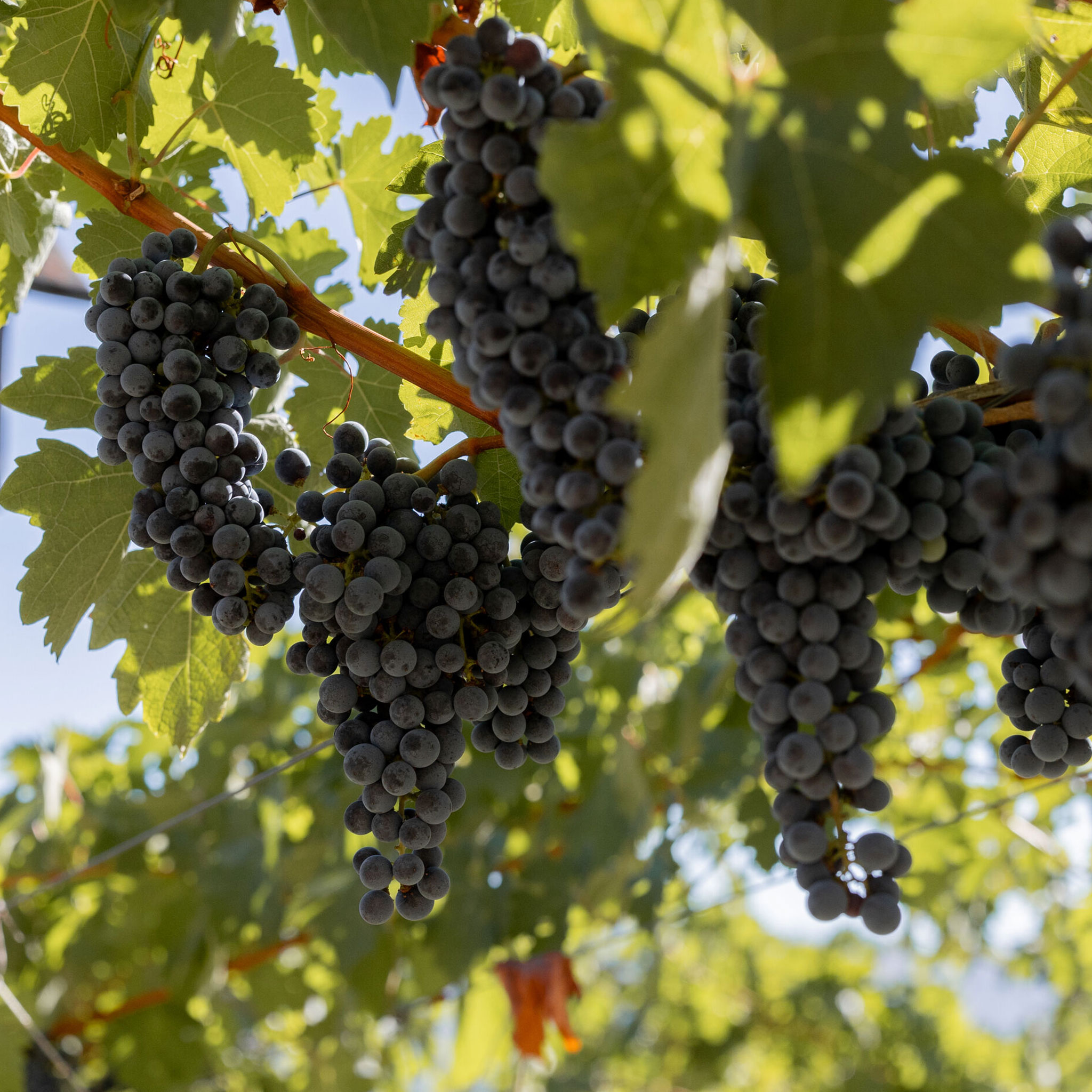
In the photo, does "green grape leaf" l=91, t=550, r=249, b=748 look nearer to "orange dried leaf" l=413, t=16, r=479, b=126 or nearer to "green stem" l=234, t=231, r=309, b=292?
"green stem" l=234, t=231, r=309, b=292

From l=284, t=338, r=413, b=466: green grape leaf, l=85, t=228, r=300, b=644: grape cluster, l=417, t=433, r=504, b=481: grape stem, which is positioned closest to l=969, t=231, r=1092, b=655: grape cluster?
l=417, t=433, r=504, b=481: grape stem

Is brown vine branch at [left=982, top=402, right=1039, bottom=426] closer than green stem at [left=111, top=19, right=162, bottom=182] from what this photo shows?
Yes

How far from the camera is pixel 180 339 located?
994mm

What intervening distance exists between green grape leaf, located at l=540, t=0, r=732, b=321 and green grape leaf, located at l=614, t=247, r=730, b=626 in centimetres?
9

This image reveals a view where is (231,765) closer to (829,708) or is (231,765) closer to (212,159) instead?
(212,159)

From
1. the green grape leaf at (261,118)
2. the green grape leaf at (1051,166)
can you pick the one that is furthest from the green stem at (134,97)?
the green grape leaf at (1051,166)

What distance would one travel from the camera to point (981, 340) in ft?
3.10

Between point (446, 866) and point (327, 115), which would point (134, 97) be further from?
point (446, 866)

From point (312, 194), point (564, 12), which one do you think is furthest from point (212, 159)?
point (564, 12)

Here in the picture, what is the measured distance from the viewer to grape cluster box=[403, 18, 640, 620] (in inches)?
28.6

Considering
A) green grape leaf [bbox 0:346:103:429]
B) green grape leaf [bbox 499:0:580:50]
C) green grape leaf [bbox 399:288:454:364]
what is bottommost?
green grape leaf [bbox 399:288:454:364]

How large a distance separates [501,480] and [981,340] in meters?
0.56

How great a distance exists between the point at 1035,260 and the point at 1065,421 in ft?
0.38

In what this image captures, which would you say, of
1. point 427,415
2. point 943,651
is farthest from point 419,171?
point 943,651
